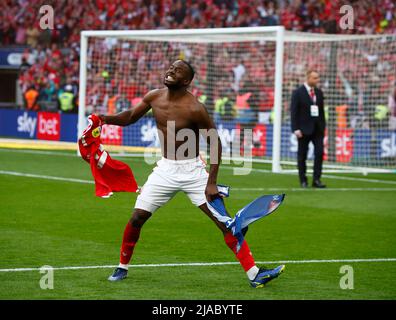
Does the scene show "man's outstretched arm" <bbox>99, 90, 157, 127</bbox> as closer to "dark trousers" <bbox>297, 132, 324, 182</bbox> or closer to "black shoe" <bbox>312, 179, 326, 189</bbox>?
"dark trousers" <bbox>297, 132, 324, 182</bbox>

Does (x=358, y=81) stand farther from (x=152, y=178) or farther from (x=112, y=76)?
(x=152, y=178)

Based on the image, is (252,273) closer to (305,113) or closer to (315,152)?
(315,152)

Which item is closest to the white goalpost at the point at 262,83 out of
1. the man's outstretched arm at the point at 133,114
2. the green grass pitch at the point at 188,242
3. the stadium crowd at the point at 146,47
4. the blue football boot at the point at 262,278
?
the stadium crowd at the point at 146,47

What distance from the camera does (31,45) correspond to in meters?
37.7

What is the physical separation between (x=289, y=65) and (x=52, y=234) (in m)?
14.6

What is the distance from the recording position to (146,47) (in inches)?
1129

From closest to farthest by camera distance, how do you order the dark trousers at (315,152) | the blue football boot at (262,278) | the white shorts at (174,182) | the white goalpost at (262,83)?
the blue football boot at (262,278), the white shorts at (174,182), the dark trousers at (315,152), the white goalpost at (262,83)

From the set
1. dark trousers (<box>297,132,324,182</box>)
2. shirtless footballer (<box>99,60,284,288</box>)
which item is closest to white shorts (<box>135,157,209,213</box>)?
shirtless footballer (<box>99,60,284,288</box>)

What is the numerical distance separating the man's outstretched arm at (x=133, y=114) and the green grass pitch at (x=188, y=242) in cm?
148

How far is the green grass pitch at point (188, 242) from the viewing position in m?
9.38

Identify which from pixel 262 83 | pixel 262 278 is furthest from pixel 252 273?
pixel 262 83

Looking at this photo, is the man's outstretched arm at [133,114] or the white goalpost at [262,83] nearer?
the man's outstretched arm at [133,114]

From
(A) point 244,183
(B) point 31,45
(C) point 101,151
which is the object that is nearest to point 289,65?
(A) point 244,183

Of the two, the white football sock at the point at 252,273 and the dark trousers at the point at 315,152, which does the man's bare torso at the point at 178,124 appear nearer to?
the white football sock at the point at 252,273
